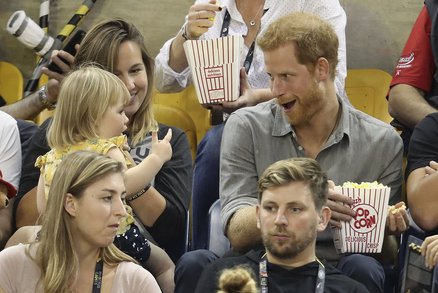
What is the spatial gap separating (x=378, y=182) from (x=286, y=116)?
17.1 inches

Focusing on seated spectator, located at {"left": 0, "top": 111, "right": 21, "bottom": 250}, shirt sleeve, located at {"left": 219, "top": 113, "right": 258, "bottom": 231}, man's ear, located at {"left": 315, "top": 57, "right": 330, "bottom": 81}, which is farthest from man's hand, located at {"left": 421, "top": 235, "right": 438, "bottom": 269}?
seated spectator, located at {"left": 0, "top": 111, "right": 21, "bottom": 250}

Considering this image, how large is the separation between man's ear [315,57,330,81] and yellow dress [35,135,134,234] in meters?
0.81

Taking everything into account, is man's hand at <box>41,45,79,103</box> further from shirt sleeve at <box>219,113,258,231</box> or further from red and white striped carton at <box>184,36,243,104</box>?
shirt sleeve at <box>219,113,258,231</box>

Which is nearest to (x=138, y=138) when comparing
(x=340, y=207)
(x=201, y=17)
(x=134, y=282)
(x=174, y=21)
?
(x=201, y=17)

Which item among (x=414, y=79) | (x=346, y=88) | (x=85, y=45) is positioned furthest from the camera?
(x=346, y=88)

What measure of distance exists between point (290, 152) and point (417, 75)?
1.12 meters

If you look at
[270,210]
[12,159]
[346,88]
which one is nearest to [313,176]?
[270,210]

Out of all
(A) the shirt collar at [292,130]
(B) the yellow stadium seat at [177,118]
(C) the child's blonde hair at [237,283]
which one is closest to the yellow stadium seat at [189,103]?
(B) the yellow stadium seat at [177,118]

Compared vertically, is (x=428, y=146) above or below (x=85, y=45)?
below

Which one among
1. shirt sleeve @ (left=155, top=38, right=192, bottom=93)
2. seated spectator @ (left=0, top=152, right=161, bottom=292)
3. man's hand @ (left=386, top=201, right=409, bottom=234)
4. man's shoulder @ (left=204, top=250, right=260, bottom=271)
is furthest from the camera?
shirt sleeve @ (left=155, top=38, right=192, bottom=93)

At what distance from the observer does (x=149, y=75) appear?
454cm

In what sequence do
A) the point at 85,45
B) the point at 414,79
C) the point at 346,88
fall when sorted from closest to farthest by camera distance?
the point at 85,45 → the point at 414,79 → the point at 346,88

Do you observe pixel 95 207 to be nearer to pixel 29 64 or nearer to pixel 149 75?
pixel 149 75

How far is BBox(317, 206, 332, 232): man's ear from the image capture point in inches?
149
